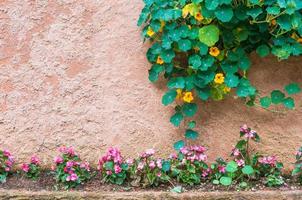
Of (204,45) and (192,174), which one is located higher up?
(204,45)

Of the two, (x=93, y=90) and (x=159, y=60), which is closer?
(x=159, y=60)

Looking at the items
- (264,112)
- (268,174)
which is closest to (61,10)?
(264,112)

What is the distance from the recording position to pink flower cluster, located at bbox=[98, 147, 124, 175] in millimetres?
3184

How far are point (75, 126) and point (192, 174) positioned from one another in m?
0.81

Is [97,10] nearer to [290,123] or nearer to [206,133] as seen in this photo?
[206,133]

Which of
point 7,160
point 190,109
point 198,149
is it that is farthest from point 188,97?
point 7,160

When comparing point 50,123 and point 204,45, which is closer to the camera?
point 204,45

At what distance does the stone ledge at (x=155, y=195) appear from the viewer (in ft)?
9.78

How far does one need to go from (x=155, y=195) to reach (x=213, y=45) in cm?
95

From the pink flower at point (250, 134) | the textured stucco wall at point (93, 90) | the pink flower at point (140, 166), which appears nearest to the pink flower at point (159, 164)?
the pink flower at point (140, 166)

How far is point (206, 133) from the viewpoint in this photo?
3.35m

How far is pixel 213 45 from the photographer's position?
10.4 feet

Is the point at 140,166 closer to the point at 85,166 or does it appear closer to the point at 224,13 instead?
the point at 85,166

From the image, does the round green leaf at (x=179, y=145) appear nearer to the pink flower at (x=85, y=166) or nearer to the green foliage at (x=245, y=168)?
the green foliage at (x=245, y=168)
